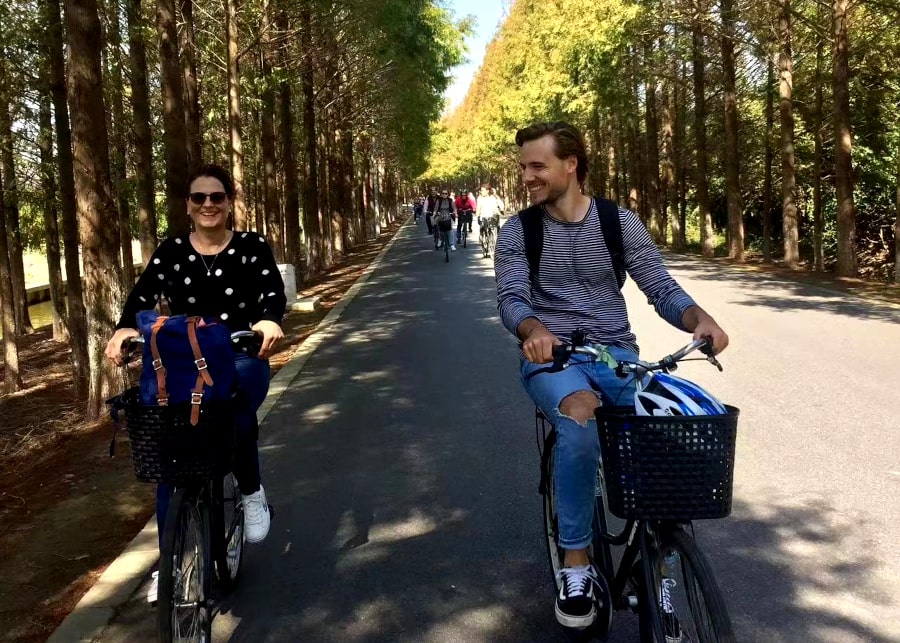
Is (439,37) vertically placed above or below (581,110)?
above

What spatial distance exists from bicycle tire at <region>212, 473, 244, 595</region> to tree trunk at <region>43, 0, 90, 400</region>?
7327 millimetres

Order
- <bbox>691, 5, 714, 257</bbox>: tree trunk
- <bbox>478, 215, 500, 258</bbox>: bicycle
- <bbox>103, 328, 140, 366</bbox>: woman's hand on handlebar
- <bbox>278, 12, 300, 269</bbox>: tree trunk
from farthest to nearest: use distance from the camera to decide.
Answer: <bbox>478, 215, 500, 258</bbox>: bicycle
<bbox>691, 5, 714, 257</bbox>: tree trunk
<bbox>278, 12, 300, 269</bbox>: tree trunk
<bbox>103, 328, 140, 366</bbox>: woman's hand on handlebar

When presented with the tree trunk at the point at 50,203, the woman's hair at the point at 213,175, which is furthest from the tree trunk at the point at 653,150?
the woman's hair at the point at 213,175

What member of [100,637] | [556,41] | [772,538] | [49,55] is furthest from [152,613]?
[556,41]

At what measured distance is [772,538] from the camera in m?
Result: 4.08

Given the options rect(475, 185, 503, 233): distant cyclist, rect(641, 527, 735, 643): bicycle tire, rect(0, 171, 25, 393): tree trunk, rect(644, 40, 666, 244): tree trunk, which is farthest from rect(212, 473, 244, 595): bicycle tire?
rect(644, 40, 666, 244): tree trunk

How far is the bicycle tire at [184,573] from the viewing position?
2.65m

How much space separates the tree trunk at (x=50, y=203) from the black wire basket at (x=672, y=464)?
12694 mm

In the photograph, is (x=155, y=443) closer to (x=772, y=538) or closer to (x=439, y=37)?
(x=772, y=538)

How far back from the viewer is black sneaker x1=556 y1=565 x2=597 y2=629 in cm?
291

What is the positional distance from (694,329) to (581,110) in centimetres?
2924

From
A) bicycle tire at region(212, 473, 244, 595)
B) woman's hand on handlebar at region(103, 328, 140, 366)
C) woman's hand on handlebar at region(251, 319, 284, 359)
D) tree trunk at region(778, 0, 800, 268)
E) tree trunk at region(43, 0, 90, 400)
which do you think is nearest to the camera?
woman's hand on handlebar at region(103, 328, 140, 366)

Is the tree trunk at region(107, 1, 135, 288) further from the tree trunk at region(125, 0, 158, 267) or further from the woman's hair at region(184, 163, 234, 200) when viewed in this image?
the woman's hair at region(184, 163, 234, 200)

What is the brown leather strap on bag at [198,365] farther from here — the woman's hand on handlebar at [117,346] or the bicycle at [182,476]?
the woman's hand on handlebar at [117,346]
